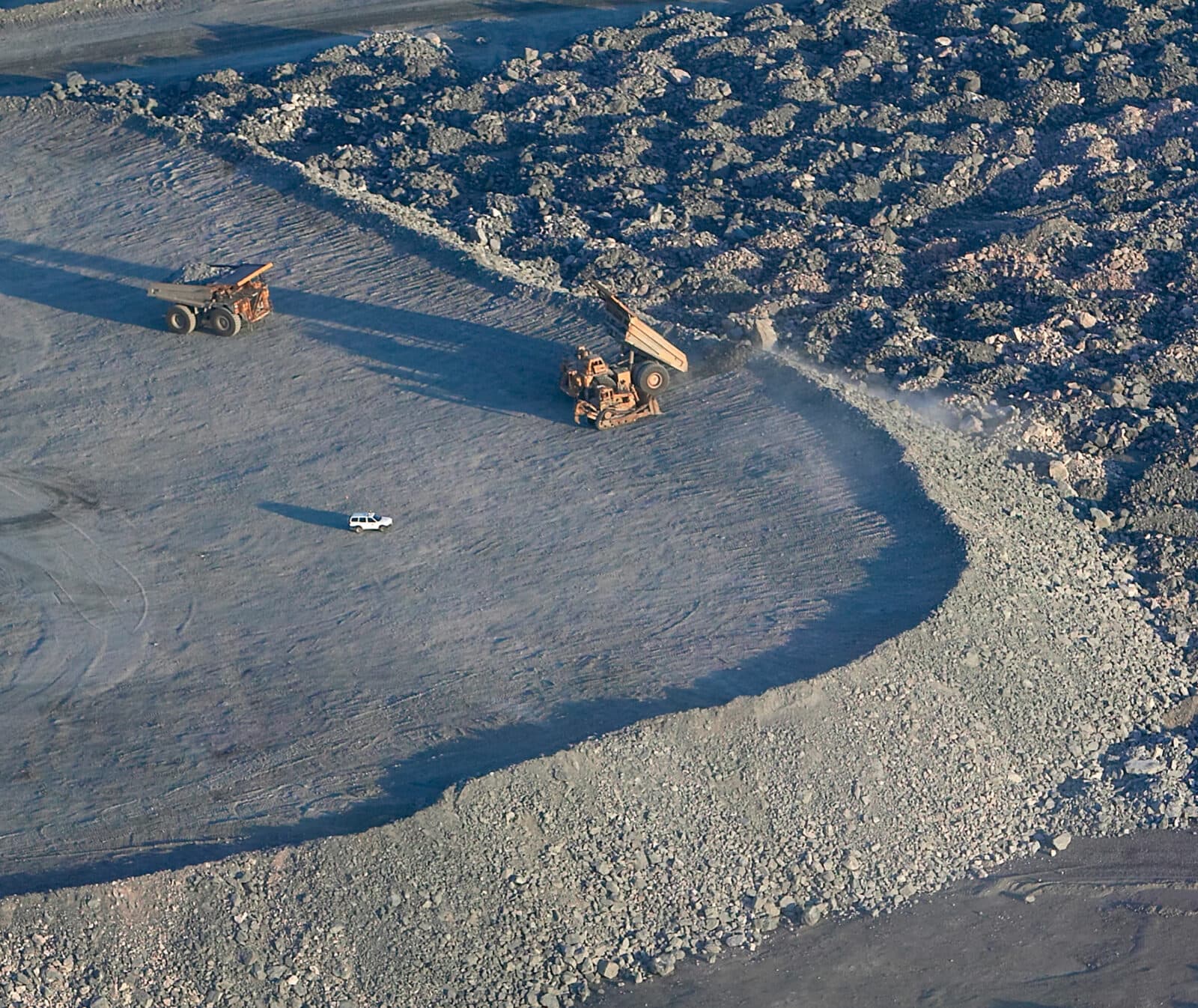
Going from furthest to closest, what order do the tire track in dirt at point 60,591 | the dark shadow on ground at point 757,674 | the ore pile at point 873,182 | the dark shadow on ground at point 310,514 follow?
the ore pile at point 873,182 < the dark shadow on ground at point 310,514 < the tire track in dirt at point 60,591 < the dark shadow on ground at point 757,674

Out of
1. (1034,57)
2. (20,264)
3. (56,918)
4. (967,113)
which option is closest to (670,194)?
(967,113)

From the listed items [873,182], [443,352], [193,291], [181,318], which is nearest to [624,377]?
[443,352]

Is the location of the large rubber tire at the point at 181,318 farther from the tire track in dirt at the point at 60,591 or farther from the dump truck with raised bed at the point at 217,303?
the tire track in dirt at the point at 60,591

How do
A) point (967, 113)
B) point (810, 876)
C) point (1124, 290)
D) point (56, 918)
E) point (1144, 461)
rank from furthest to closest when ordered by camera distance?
point (967, 113), point (1124, 290), point (1144, 461), point (810, 876), point (56, 918)

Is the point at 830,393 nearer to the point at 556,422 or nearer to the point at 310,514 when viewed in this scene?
the point at 556,422

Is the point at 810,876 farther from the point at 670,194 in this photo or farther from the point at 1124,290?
the point at 670,194

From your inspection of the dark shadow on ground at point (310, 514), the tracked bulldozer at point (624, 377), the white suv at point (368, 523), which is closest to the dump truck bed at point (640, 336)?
the tracked bulldozer at point (624, 377)

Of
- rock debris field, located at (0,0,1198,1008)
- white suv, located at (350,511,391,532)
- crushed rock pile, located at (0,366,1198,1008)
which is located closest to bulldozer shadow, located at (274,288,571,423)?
A: rock debris field, located at (0,0,1198,1008)
